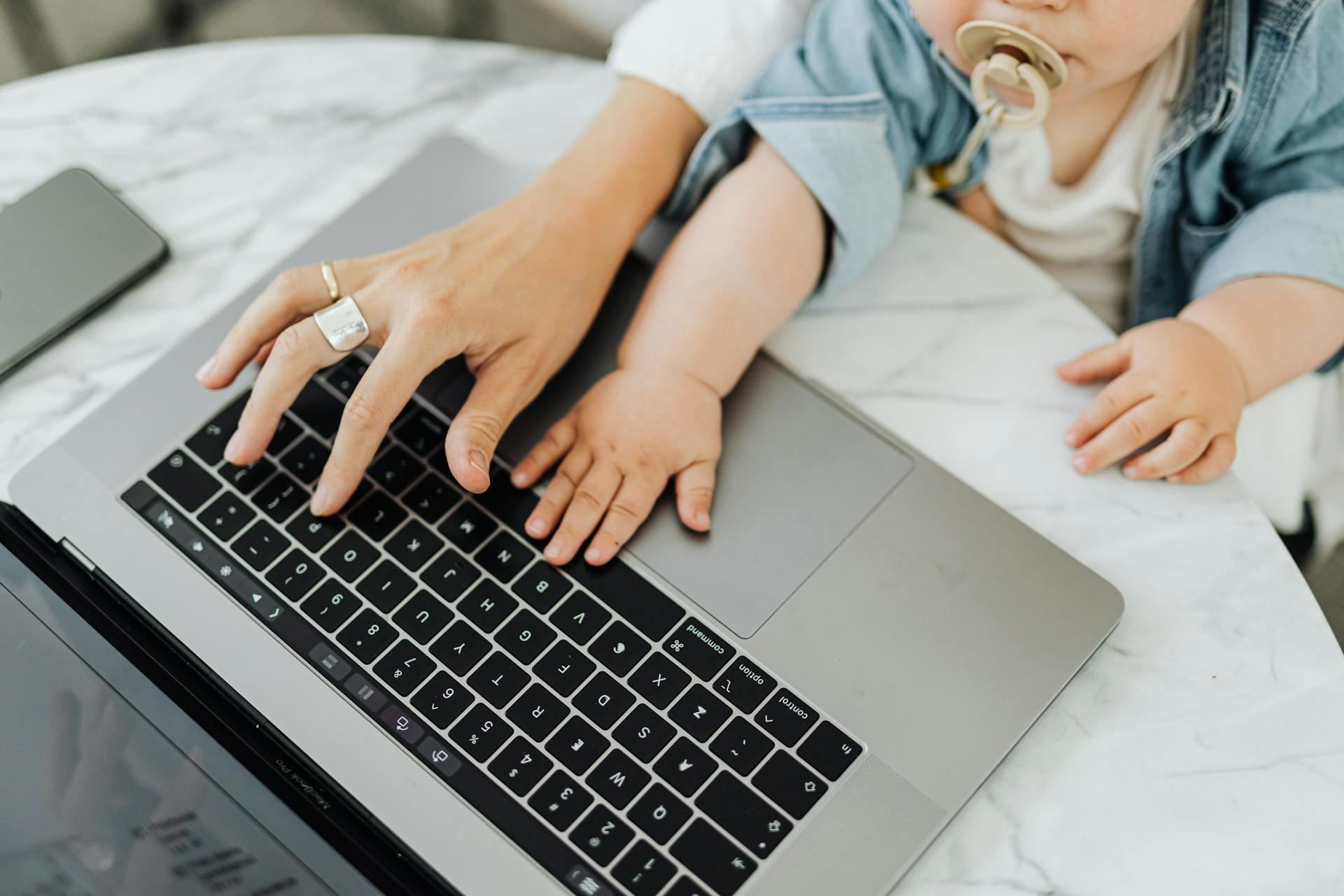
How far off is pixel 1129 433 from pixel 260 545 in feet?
1.78

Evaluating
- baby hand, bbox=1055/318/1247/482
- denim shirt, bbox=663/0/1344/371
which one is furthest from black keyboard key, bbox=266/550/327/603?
baby hand, bbox=1055/318/1247/482

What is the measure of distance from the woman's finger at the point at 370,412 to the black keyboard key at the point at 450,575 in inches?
2.7

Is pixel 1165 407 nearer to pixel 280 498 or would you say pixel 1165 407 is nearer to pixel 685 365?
pixel 685 365

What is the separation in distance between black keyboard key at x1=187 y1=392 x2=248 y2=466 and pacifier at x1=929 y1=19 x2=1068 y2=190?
51cm

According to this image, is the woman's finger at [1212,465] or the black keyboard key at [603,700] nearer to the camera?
the black keyboard key at [603,700]

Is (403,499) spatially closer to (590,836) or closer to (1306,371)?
(590,836)

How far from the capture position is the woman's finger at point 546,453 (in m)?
0.66

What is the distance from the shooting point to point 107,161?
31.4 inches

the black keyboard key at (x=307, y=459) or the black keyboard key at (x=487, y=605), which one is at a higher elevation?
the black keyboard key at (x=307, y=459)

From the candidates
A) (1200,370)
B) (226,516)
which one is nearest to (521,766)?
(226,516)

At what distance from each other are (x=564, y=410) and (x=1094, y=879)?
412 millimetres

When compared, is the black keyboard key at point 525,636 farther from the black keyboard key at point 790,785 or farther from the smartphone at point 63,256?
the smartphone at point 63,256

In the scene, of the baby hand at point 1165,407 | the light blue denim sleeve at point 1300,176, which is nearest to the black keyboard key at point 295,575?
the baby hand at point 1165,407

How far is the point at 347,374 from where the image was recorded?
691mm
